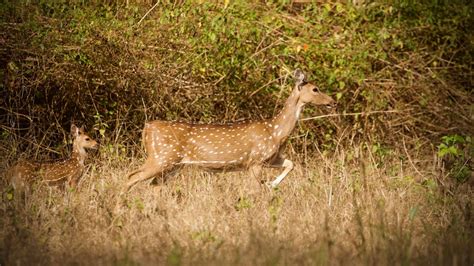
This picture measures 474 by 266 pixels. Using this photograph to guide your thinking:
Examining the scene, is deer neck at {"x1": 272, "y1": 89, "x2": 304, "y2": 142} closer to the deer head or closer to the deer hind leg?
the deer hind leg

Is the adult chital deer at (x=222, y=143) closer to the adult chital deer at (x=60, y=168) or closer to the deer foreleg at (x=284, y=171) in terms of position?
the deer foreleg at (x=284, y=171)

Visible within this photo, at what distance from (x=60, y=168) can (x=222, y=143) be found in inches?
72.0

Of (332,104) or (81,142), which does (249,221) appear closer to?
(332,104)

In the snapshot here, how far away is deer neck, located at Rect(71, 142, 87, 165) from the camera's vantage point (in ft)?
37.7

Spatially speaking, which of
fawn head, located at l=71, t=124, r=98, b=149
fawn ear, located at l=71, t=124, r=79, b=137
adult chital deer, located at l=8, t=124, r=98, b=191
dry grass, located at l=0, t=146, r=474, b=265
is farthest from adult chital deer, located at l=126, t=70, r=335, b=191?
fawn ear, located at l=71, t=124, r=79, b=137

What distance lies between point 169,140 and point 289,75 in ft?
5.79

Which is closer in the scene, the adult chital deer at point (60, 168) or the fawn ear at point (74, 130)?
the adult chital deer at point (60, 168)

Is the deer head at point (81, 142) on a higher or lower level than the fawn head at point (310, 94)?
lower

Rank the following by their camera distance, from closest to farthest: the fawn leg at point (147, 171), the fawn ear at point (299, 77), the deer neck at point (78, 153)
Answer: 1. the fawn leg at point (147, 171)
2. the fawn ear at point (299, 77)
3. the deer neck at point (78, 153)

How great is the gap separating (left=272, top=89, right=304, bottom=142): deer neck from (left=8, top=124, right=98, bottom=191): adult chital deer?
7.15ft

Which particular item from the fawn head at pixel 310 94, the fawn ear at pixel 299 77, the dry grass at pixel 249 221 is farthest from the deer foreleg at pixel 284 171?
the fawn ear at pixel 299 77

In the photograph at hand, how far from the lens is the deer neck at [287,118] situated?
10922 millimetres

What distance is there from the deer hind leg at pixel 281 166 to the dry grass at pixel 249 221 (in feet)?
0.38

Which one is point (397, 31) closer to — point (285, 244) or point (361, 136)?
point (361, 136)
